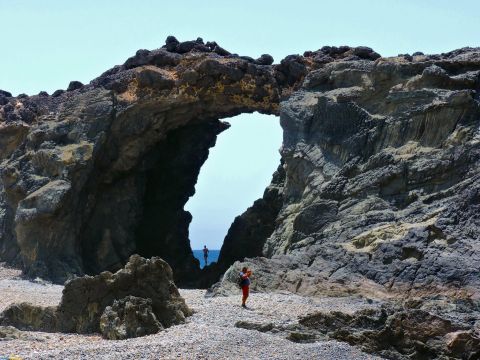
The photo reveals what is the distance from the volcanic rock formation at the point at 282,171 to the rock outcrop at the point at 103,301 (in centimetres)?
599

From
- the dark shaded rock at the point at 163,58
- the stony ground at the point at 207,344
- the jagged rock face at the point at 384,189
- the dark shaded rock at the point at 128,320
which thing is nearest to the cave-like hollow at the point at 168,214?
the dark shaded rock at the point at 163,58

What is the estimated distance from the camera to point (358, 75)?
111ft

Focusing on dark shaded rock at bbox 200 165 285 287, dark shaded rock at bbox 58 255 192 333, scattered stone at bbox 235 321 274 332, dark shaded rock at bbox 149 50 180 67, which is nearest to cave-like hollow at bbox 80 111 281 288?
dark shaded rock at bbox 200 165 285 287

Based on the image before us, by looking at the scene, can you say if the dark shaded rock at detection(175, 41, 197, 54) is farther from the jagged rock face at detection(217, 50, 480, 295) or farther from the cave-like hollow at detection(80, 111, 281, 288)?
the jagged rock face at detection(217, 50, 480, 295)

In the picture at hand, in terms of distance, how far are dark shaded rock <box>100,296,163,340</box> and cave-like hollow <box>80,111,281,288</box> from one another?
2021 centimetres

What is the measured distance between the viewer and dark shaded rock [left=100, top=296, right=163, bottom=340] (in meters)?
18.9

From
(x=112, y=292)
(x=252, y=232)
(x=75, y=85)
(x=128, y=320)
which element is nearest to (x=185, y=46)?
(x=75, y=85)

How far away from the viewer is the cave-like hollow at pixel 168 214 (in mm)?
40500

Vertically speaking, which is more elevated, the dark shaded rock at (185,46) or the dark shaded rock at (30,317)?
the dark shaded rock at (185,46)

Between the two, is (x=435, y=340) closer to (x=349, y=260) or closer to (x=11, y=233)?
(x=349, y=260)

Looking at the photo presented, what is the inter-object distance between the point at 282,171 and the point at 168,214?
7968mm

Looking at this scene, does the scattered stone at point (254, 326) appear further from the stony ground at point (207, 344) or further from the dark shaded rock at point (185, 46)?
the dark shaded rock at point (185, 46)

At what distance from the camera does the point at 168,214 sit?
1850 inches

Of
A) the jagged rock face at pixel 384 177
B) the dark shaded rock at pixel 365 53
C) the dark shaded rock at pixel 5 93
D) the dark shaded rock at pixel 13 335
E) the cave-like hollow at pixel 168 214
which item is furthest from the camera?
the dark shaded rock at pixel 5 93
